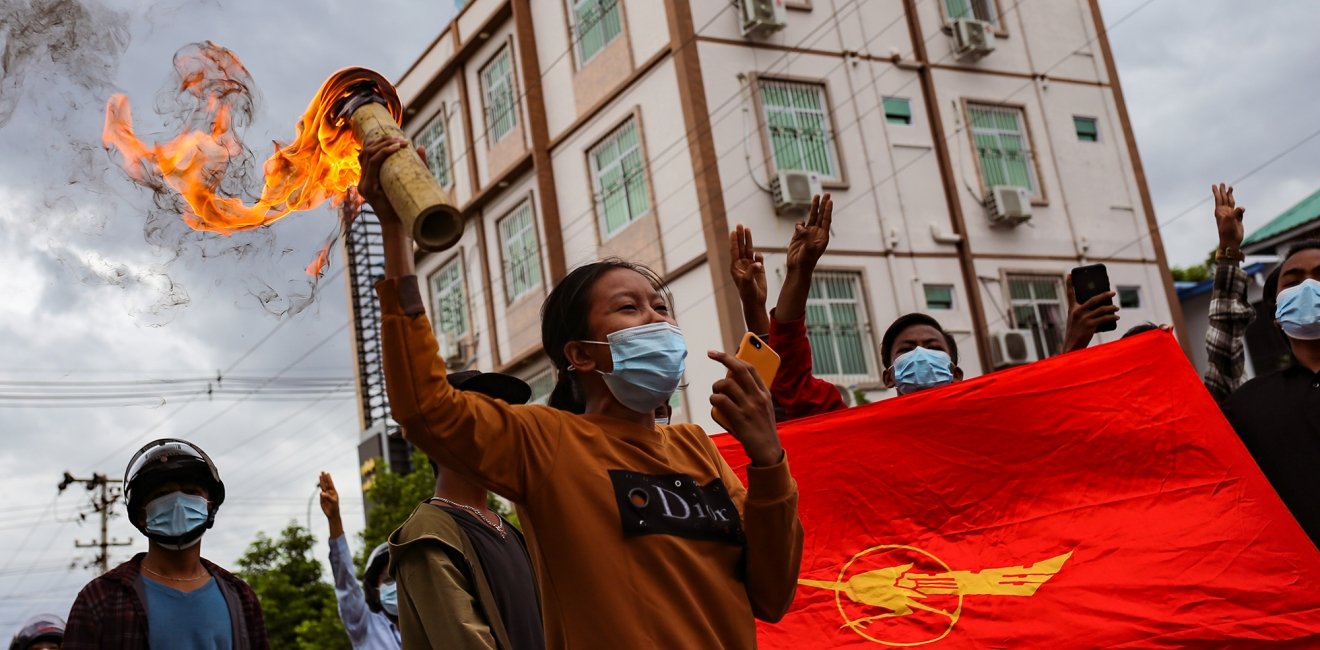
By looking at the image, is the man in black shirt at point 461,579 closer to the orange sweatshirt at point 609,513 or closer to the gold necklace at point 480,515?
the gold necklace at point 480,515

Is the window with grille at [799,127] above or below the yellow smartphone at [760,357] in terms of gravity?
above

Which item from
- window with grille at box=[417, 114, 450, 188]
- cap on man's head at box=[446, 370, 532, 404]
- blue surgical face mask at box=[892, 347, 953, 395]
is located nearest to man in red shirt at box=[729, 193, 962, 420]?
blue surgical face mask at box=[892, 347, 953, 395]

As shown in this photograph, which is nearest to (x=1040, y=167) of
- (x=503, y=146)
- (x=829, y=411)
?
(x=503, y=146)

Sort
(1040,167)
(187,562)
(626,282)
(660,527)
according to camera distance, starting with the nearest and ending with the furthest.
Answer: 1. (660,527)
2. (626,282)
3. (187,562)
4. (1040,167)

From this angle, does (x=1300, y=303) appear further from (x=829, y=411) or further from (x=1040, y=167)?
(x=1040, y=167)

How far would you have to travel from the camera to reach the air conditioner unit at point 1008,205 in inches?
840

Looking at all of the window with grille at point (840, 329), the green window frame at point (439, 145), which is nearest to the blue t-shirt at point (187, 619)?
the window with grille at point (840, 329)

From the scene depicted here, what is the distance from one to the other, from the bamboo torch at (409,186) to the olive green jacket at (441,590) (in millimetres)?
1292

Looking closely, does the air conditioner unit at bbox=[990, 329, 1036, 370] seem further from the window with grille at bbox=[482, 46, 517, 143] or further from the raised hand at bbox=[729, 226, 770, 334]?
the raised hand at bbox=[729, 226, 770, 334]

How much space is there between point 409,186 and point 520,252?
2145cm

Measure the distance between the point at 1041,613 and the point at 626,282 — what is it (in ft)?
7.68

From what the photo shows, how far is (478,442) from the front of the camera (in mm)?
2582

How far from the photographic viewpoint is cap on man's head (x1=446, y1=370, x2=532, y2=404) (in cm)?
443

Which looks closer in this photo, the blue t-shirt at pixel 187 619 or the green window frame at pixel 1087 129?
the blue t-shirt at pixel 187 619
